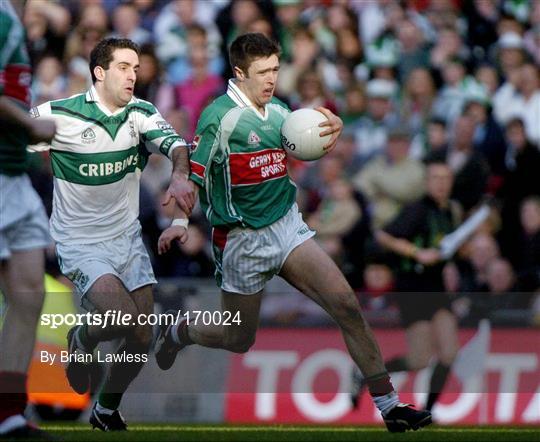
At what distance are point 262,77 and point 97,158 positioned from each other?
1.30 metres

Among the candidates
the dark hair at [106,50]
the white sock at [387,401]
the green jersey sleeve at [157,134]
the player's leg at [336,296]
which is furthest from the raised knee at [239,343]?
the dark hair at [106,50]

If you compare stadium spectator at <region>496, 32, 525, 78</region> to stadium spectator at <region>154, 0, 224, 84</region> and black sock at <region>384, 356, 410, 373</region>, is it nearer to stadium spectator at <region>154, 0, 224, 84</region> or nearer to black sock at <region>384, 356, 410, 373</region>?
stadium spectator at <region>154, 0, 224, 84</region>

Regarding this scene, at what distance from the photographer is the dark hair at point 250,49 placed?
1041cm

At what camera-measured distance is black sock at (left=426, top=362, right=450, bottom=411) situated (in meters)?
14.0

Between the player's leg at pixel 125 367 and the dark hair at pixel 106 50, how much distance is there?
5.33 feet

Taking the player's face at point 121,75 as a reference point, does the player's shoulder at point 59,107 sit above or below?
below

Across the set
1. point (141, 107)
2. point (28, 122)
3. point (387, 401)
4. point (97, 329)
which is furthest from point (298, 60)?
point (28, 122)

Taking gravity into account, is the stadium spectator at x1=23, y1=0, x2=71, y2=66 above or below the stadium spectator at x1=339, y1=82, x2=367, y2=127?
above

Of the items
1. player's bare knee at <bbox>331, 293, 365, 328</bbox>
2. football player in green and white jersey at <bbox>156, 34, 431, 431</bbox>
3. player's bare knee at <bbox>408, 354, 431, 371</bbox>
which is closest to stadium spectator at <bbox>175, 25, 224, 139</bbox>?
player's bare knee at <bbox>408, 354, 431, 371</bbox>

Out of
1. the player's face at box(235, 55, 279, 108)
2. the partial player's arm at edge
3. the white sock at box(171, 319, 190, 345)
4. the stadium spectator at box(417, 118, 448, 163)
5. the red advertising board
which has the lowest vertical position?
the red advertising board

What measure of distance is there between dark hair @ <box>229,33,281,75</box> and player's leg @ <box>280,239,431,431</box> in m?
1.35

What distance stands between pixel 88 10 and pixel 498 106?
5.10m

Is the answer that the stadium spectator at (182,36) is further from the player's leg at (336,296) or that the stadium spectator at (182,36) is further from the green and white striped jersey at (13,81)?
the green and white striped jersey at (13,81)

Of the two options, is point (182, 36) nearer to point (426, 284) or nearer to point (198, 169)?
point (426, 284)
